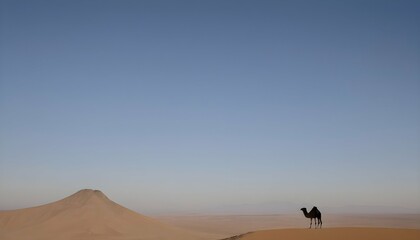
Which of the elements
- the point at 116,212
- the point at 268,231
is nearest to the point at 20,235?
the point at 116,212

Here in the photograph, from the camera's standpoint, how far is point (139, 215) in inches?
4058

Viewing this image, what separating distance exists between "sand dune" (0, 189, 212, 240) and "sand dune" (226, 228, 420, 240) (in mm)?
65281

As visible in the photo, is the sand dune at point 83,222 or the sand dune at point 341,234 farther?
the sand dune at point 83,222

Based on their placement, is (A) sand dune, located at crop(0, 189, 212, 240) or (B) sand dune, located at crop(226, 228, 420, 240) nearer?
(B) sand dune, located at crop(226, 228, 420, 240)

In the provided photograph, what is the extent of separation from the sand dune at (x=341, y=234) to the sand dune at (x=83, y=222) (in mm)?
65281

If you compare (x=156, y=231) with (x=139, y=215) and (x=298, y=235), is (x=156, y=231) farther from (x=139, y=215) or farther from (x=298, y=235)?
(x=298, y=235)

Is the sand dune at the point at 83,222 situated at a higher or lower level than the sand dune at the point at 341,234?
higher

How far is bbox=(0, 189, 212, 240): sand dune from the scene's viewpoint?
88169 millimetres

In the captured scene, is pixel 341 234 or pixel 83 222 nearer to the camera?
pixel 341 234

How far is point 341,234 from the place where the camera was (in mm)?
26031

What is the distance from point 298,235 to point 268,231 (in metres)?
2.45

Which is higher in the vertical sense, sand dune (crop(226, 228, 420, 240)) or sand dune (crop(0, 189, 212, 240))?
sand dune (crop(0, 189, 212, 240))

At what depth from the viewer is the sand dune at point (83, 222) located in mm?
88169

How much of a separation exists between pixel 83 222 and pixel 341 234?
75555 millimetres
